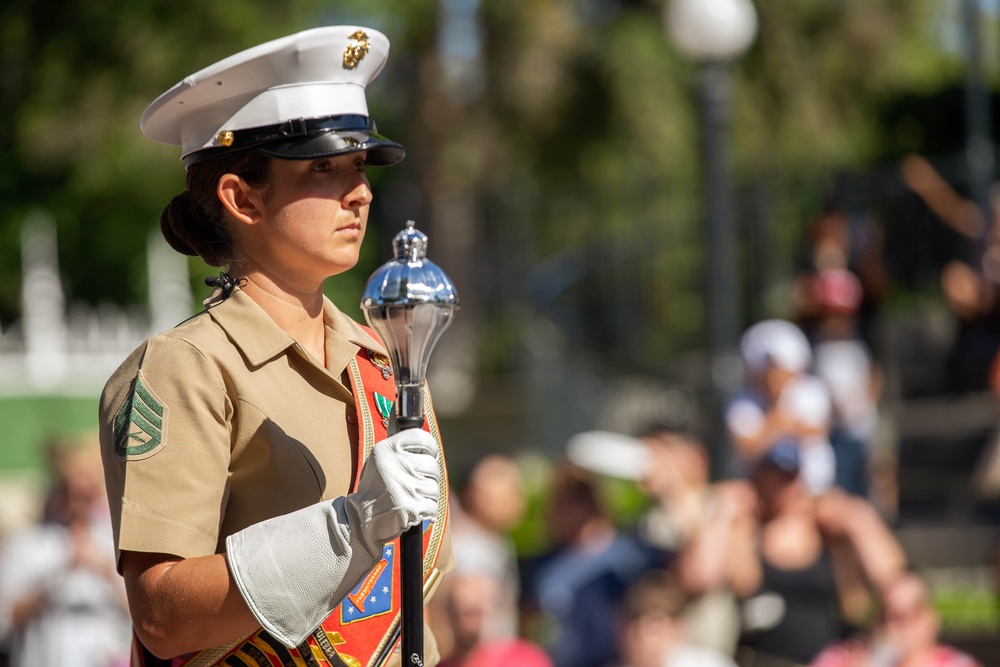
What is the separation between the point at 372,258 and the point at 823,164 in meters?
16.0

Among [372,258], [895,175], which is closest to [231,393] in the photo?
[895,175]

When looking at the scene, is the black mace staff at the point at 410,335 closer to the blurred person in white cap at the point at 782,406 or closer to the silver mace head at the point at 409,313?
the silver mace head at the point at 409,313

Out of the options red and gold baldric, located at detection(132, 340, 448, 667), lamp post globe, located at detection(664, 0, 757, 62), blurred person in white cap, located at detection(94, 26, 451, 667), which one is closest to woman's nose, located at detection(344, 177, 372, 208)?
blurred person in white cap, located at detection(94, 26, 451, 667)

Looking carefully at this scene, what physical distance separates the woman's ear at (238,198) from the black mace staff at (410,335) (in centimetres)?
27

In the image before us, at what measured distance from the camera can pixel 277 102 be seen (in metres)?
2.18

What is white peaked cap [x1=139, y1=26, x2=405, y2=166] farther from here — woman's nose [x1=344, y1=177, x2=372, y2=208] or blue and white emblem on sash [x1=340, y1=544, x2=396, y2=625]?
blue and white emblem on sash [x1=340, y1=544, x2=396, y2=625]

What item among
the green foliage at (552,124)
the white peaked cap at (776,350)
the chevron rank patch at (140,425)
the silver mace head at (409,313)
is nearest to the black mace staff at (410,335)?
the silver mace head at (409,313)

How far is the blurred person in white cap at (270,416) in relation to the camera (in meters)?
1.97

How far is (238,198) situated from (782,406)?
4.70 m

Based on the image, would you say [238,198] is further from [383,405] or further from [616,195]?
[616,195]

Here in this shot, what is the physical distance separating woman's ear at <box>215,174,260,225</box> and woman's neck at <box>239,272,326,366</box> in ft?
0.36

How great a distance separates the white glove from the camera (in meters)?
1.96

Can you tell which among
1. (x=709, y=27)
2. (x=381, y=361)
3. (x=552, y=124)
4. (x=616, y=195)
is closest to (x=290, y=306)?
(x=381, y=361)

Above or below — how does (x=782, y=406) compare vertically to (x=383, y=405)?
below
